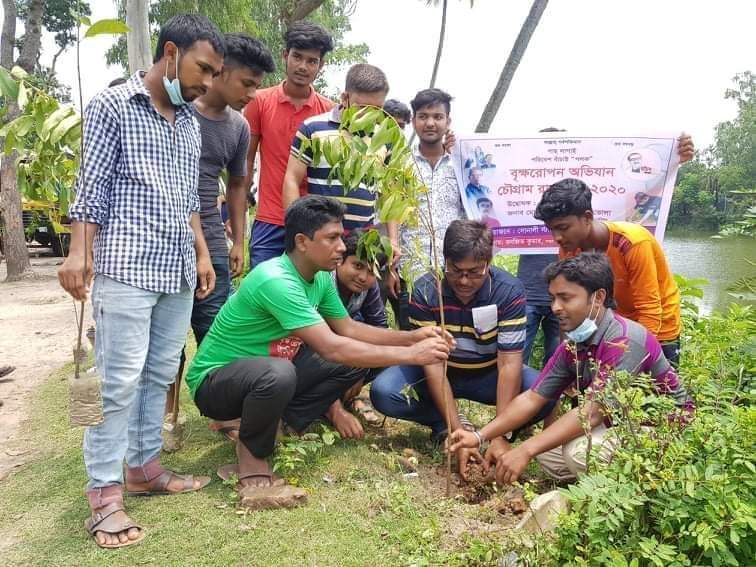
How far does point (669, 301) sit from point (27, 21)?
36.5 feet

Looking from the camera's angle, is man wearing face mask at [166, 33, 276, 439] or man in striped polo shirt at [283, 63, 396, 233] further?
man in striped polo shirt at [283, 63, 396, 233]

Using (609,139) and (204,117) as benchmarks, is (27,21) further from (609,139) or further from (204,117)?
(609,139)

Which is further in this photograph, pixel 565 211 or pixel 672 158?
pixel 672 158

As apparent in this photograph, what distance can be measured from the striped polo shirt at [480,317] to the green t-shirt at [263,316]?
1.94ft

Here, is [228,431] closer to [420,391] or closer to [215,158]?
[420,391]

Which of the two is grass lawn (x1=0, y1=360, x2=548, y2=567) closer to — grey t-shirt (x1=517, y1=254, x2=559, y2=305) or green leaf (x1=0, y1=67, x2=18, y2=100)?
grey t-shirt (x1=517, y1=254, x2=559, y2=305)

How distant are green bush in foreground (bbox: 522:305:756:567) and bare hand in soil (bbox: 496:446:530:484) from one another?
2.33 ft

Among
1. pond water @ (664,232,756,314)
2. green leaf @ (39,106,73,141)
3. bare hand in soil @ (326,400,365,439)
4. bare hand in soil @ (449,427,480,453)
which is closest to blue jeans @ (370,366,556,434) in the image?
bare hand in soil @ (326,400,365,439)

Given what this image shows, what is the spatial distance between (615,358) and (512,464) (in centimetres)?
64

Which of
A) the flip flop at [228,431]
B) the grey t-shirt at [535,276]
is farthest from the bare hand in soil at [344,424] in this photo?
the grey t-shirt at [535,276]

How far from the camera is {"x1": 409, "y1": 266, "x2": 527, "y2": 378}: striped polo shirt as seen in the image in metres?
3.19

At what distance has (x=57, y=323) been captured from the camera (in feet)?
23.0

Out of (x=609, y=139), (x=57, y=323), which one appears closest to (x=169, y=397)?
(x=609, y=139)

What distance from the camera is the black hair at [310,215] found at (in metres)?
2.75
